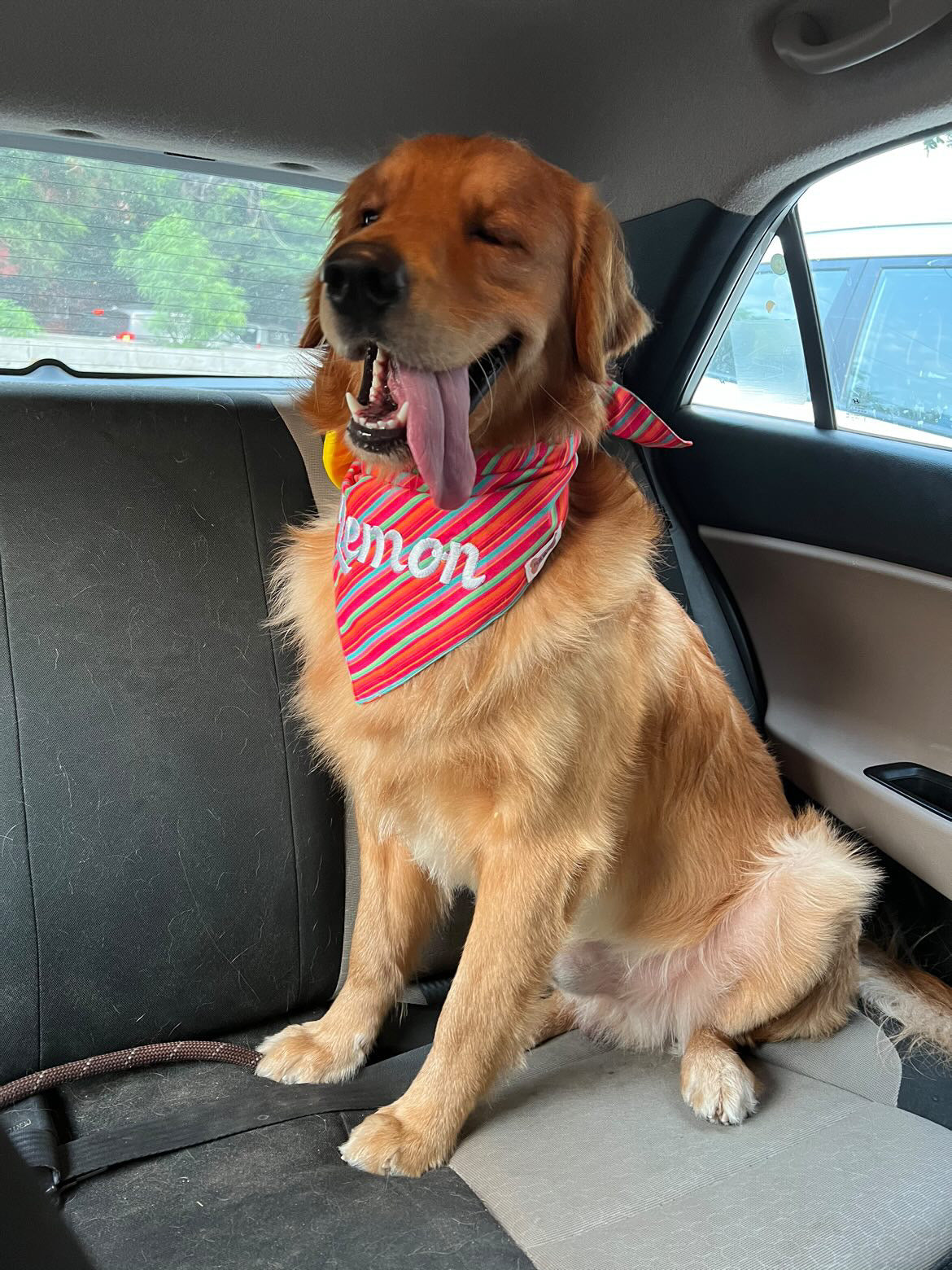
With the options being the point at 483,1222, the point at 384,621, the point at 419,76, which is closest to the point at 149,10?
the point at 419,76

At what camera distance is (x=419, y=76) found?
6.89 ft

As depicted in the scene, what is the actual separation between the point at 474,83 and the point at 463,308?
101 cm

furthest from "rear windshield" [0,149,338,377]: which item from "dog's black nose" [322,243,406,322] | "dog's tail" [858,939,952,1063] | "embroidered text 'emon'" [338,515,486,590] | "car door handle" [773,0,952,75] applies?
"dog's tail" [858,939,952,1063]

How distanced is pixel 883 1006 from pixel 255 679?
1359 millimetres

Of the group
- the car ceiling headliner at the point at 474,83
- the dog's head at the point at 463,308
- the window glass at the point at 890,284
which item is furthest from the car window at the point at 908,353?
the dog's head at the point at 463,308

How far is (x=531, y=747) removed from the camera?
1.57 m

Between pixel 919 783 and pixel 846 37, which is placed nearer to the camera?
pixel 846 37

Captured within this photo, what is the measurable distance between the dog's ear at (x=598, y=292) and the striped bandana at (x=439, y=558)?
0.14 m

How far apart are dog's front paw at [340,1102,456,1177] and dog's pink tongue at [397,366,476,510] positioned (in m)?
0.93

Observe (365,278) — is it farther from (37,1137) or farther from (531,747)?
(37,1137)

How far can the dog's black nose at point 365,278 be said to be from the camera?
134 centimetres

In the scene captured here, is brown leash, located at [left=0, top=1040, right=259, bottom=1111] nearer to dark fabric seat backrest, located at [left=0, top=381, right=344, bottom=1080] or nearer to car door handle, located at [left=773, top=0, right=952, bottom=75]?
dark fabric seat backrest, located at [left=0, top=381, right=344, bottom=1080]

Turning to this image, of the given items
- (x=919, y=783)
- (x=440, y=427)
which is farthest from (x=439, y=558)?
(x=919, y=783)

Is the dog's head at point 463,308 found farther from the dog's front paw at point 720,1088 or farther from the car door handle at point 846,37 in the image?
the dog's front paw at point 720,1088
